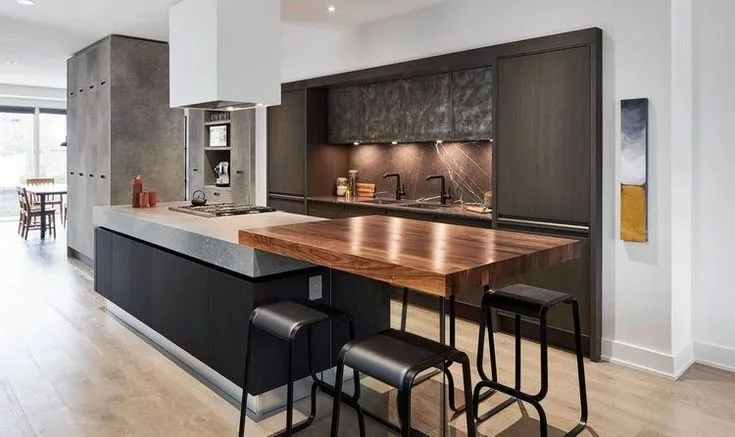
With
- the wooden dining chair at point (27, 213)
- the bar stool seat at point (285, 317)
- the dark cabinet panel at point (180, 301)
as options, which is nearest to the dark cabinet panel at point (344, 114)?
the dark cabinet panel at point (180, 301)

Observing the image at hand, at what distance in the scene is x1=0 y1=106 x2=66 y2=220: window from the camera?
11.0 m

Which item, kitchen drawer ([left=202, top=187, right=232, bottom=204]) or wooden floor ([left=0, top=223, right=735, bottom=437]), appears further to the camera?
kitchen drawer ([left=202, top=187, right=232, bottom=204])

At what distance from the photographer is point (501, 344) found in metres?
3.84

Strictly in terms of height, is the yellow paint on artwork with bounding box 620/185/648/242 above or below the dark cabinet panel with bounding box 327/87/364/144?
below

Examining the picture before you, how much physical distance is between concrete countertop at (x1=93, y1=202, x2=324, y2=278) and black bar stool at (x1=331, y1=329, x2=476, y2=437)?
3.07 ft

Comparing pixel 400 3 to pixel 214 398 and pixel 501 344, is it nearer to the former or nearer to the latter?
pixel 501 344

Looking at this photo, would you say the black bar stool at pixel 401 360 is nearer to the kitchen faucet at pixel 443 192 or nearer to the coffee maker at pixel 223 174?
the kitchen faucet at pixel 443 192

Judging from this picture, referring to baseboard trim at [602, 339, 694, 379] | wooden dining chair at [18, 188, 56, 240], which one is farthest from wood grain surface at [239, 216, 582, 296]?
wooden dining chair at [18, 188, 56, 240]

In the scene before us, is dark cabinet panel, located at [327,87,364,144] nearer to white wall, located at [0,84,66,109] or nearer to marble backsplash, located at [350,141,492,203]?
marble backsplash, located at [350,141,492,203]

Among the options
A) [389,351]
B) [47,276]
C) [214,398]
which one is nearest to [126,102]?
[47,276]

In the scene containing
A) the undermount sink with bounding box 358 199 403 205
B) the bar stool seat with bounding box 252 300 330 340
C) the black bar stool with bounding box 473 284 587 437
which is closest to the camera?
the bar stool seat with bounding box 252 300 330 340

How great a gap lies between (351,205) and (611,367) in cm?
277

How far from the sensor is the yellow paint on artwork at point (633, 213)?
3.32 m

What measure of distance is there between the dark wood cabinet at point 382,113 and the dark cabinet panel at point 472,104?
0.67 metres
